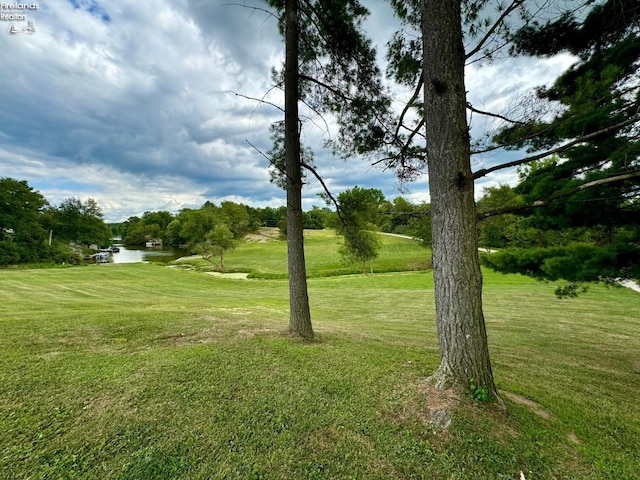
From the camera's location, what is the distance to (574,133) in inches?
→ 129

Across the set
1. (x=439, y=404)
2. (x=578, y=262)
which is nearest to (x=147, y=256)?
(x=439, y=404)

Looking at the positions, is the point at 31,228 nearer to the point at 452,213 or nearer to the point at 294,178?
the point at 294,178

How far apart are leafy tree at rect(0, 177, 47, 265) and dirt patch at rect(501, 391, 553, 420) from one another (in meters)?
37.2

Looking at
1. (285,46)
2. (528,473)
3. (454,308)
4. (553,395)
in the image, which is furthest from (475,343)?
(285,46)

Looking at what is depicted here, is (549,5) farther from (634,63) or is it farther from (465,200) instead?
(465,200)

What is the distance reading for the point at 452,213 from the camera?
2451mm

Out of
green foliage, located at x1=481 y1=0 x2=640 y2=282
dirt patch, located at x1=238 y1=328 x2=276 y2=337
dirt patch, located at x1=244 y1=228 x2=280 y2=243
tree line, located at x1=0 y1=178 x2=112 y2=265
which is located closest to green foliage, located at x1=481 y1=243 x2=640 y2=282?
green foliage, located at x1=481 y1=0 x2=640 y2=282

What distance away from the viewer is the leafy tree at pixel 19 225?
2495 cm

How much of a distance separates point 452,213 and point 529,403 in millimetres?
2034

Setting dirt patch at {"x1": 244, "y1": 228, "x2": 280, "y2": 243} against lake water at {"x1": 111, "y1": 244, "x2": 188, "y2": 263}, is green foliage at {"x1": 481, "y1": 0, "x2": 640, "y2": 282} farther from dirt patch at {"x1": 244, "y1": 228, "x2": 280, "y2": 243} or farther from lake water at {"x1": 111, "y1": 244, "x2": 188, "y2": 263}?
dirt patch at {"x1": 244, "y1": 228, "x2": 280, "y2": 243}

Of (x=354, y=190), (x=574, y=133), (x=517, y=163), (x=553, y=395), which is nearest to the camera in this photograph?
(x=517, y=163)

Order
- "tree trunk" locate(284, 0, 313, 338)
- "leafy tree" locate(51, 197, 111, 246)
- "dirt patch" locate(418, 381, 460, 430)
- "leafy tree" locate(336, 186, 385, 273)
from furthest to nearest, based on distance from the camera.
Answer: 1. "leafy tree" locate(51, 197, 111, 246)
2. "leafy tree" locate(336, 186, 385, 273)
3. "tree trunk" locate(284, 0, 313, 338)
4. "dirt patch" locate(418, 381, 460, 430)

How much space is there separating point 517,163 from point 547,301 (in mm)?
13625

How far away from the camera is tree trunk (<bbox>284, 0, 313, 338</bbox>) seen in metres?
4.41
